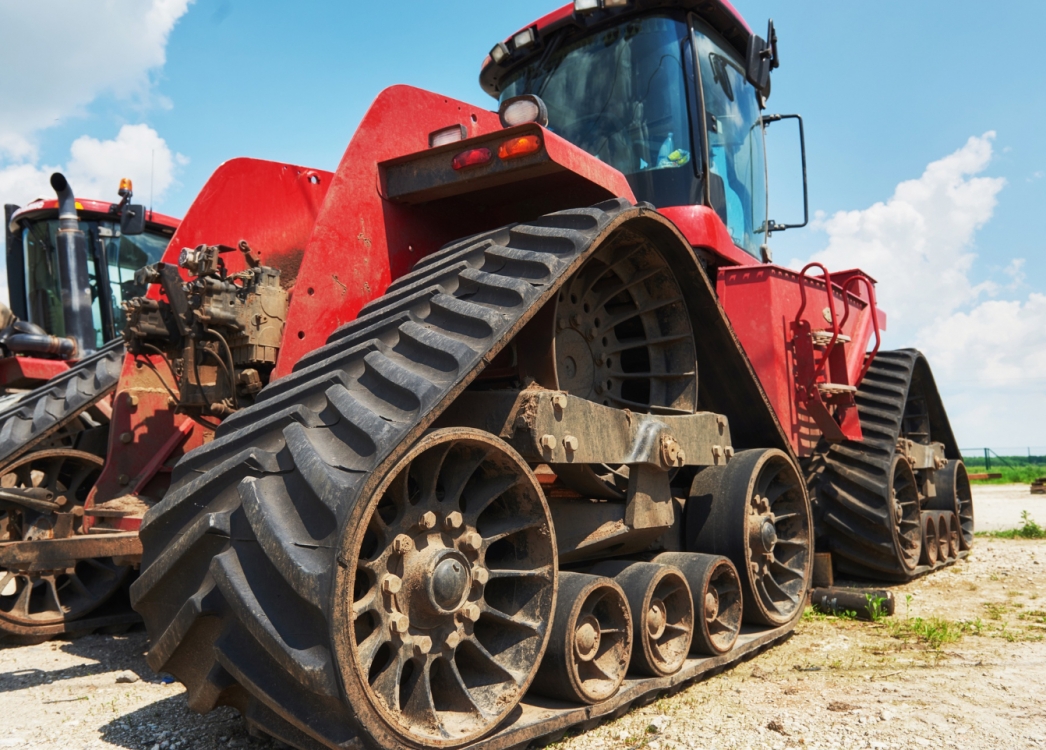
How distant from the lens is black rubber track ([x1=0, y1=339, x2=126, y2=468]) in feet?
16.9

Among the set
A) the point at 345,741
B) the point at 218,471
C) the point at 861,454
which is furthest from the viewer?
the point at 861,454

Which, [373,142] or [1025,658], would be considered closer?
[373,142]

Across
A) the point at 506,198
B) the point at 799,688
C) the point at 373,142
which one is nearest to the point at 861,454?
the point at 799,688

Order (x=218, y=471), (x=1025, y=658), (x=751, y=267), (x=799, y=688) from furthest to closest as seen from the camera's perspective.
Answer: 1. (x=751, y=267)
2. (x=1025, y=658)
3. (x=799, y=688)
4. (x=218, y=471)

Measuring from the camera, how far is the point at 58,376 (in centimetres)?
575

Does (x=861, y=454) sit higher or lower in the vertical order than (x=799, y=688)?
higher

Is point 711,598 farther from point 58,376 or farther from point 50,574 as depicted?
point 58,376

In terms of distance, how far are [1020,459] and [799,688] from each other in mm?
43828

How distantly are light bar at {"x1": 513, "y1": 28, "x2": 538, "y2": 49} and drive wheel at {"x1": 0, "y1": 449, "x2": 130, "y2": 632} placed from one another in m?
3.73

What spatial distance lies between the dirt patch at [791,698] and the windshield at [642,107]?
2.69m

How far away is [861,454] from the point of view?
628cm

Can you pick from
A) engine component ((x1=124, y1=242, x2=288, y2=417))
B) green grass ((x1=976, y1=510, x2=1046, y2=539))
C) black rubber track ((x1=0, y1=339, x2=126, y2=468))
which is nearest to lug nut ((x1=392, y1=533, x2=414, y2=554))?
engine component ((x1=124, y1=242, x2=288, y2=417))

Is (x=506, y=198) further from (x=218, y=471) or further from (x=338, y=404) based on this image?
(x=218, y=471)

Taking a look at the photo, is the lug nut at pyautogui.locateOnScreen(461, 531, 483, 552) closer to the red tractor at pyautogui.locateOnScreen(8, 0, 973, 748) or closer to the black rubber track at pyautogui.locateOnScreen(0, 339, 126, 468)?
the red tractor at pyautogui.locateOnScreen(8, 0, 973, 748)
